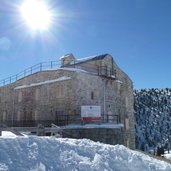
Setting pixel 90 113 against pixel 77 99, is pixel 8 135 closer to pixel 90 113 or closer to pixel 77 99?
pixel 90 113

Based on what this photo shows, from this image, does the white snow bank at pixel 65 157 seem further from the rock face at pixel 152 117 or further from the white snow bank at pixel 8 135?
the rock face at pixel 152 117

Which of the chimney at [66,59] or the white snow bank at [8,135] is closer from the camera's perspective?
the white snow bank at [8,135]

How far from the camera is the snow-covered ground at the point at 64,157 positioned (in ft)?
27.8

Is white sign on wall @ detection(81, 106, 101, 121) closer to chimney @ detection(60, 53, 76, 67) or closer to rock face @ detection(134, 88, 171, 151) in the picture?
chimney @ detection(60, 53, 76, 67)

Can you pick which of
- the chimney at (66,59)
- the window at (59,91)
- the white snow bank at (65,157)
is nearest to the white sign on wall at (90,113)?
the window at (59,91)

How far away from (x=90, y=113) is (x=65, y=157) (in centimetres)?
1603

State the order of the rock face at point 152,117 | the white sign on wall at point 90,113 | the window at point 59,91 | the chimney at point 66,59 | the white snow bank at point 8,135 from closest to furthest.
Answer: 1. the white snow bank at point 8,135
2. the white sign on wall at point 90,113
3. the window at point 59,91
4. the chimney at point 66,59
5. the rock face at point 152,117

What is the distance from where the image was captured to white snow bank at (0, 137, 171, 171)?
27.8ft

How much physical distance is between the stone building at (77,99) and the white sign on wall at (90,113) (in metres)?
0.19

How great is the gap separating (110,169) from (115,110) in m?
21.1

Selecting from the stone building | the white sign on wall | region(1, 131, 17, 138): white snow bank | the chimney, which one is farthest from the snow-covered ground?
the chimney

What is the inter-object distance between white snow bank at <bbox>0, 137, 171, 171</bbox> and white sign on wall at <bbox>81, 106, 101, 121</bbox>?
45.1 ft

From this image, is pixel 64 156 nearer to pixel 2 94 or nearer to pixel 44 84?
pixel 44 84

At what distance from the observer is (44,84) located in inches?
1219
